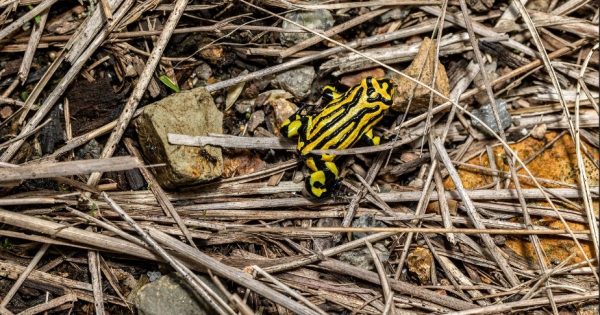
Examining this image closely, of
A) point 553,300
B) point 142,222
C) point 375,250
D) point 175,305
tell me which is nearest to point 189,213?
point 142,222

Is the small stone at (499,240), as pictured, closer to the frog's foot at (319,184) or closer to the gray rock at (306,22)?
the frog's foot at (319,184)

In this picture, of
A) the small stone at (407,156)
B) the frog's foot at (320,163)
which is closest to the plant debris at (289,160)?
the small stone at (407,156)

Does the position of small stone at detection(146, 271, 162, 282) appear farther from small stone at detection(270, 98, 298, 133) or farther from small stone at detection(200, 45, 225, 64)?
small stone at detection(200, 45, 225, 64)

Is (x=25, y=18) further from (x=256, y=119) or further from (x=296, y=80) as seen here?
(x=296, y=80)

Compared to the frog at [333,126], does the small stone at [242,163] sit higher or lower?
lower

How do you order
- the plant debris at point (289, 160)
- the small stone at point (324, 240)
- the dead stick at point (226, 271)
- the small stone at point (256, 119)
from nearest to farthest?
the dead stick at point (226, 271), the plant debris at point (289, 160), the small stone at point (324, 240), the small stone at point (256, 119)

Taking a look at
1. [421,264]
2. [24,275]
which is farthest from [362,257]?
[24,275]
